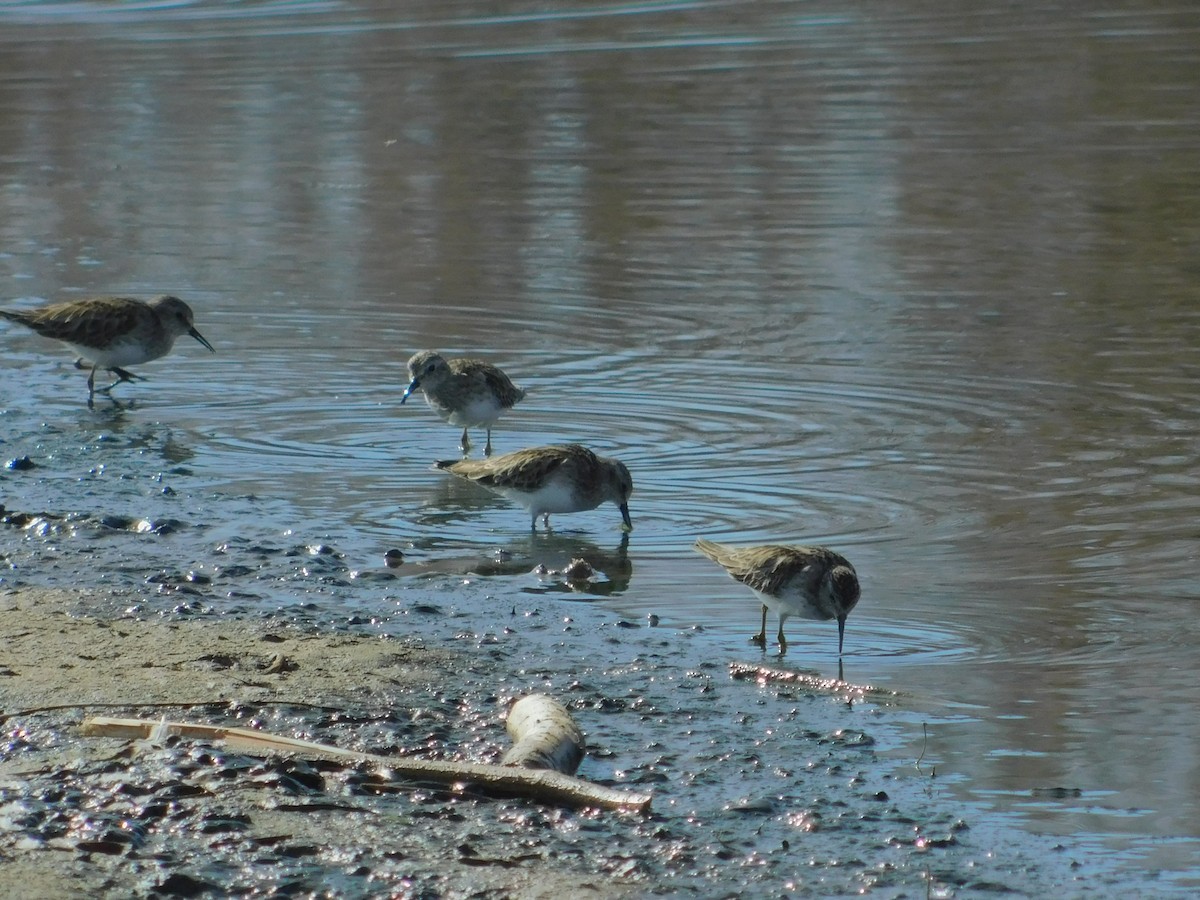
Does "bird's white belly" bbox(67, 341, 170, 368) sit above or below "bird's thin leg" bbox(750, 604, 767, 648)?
above

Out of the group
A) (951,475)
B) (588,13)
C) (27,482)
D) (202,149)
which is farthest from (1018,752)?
(588,13)

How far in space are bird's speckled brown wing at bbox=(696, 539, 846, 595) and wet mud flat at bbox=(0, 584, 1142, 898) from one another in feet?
1.28

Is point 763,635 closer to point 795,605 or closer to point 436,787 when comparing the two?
point 795,605

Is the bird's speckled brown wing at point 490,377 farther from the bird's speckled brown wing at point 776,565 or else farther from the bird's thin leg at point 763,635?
the bird's thin leg at point 763,635

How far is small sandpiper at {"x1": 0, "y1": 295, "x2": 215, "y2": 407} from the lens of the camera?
43.7 feet

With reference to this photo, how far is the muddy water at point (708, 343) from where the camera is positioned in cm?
845

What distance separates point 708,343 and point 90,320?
175 inches

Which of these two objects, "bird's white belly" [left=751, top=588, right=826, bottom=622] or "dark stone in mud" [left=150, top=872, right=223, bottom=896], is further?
"bird's white belly" [left=751, top=588, right=826, bottom=622]

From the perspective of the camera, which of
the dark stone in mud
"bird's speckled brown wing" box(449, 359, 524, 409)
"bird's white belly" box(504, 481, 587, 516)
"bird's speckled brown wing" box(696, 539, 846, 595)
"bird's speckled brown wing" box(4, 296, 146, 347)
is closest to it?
the dark stone in mud

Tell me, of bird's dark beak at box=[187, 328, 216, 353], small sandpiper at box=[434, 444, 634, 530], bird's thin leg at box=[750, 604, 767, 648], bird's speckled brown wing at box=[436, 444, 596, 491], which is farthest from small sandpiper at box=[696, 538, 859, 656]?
bird's dark beak at box=[187, 328, 216, 353]

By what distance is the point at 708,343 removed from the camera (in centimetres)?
1431

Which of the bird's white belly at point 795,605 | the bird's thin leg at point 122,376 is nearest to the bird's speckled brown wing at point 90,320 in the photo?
the bird's thin leg at point 122,376

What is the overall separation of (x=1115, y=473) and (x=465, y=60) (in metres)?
22.0

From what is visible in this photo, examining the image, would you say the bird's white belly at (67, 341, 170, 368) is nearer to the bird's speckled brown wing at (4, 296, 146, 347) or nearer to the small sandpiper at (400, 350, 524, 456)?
the bird's speckled brown wing at (4, 296, 146, 347)
